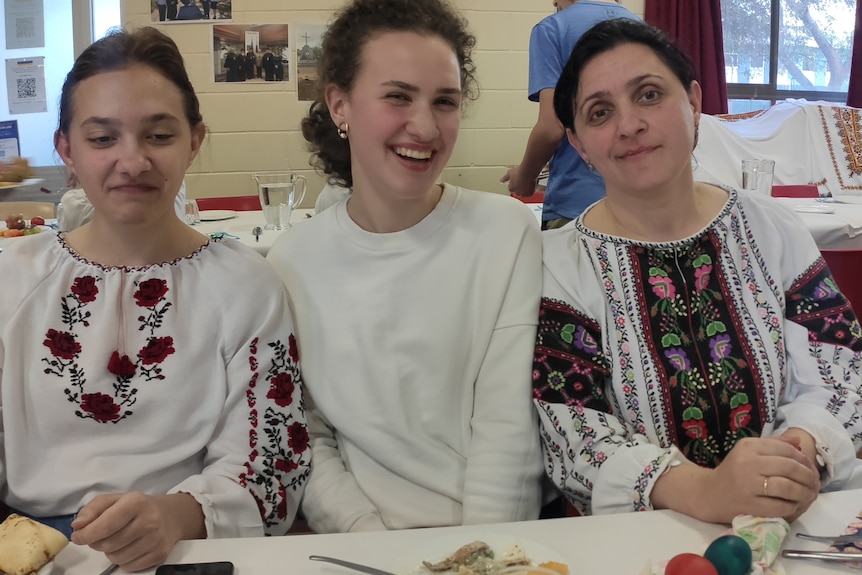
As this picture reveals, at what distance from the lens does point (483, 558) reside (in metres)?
0.70

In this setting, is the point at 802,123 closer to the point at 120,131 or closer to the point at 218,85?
the point at 218,85

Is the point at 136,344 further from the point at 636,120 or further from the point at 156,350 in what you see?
the point at 636,120

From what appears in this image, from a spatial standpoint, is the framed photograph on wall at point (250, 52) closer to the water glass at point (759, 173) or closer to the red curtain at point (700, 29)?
the red curtain at point (700, 29)

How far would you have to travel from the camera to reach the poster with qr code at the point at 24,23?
438 cm

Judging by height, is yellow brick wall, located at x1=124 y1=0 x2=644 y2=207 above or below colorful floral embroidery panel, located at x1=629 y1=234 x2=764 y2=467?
above

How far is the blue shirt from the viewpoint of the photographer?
2.18 metres

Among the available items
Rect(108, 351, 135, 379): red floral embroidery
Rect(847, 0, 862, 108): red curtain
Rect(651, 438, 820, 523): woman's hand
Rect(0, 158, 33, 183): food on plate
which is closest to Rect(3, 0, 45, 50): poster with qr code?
Rect(0, 158, 33, 183): food on plate

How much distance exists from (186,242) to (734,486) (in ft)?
2.85

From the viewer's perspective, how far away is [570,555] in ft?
2.31

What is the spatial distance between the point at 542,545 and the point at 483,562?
0.21ft

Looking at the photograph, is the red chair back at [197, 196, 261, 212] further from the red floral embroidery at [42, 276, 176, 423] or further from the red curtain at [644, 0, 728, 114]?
the red curtain at [644, 0, 728, 114]

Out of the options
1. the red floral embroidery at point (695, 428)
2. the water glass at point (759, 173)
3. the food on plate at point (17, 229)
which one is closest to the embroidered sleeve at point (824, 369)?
the red floral embroidery at point (695, 428)

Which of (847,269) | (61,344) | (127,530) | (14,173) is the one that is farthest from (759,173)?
(14,173)

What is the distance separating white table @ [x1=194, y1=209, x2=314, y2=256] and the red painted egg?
1.64 metres
